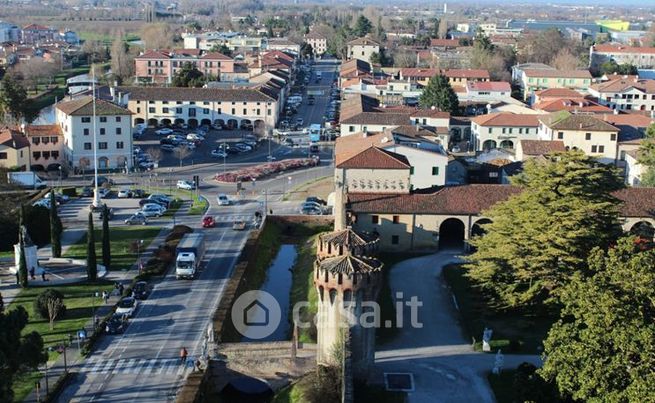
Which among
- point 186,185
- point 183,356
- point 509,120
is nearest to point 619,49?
point 509,120

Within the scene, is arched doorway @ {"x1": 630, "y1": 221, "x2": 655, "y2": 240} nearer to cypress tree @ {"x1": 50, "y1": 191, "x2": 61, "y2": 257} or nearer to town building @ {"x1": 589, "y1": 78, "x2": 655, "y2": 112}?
cypress tree @ {"x1": 50, "y1": 191, "x2": 61, "y2": 257}

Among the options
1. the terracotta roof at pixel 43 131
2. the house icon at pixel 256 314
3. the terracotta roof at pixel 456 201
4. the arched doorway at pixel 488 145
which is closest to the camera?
the house icon at pixel 256 314

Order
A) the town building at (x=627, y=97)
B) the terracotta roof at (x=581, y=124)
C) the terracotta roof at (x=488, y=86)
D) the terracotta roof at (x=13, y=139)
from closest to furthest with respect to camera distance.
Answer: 1. the terracotta roof at (x=13, y=139)
2. the terracotta roof at (x=581, y=124)
3. the town building at (x=627, y=97)
4. the terracotta roof at (x=488, y=86)

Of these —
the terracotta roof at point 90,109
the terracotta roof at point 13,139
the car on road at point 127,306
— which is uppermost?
the terracotta roof at point 90,109

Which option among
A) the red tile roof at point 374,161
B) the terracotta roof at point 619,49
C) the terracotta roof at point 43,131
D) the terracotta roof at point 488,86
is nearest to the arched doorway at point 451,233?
the red tile roof at point 374,161

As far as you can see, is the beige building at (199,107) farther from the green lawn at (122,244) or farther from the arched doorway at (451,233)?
the arched doorway at (451,233)

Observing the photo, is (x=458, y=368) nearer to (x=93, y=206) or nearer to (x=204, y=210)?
(x=204, y=210)

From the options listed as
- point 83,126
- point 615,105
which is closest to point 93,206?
point 83,126

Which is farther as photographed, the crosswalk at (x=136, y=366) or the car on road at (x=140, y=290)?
the car on road at (x=140, y=290)
